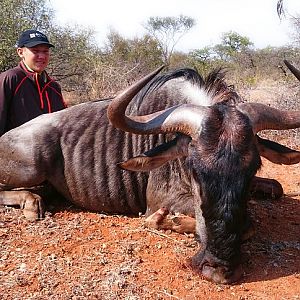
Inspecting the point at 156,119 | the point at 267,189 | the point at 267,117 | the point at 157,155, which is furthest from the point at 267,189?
the point at 156,119

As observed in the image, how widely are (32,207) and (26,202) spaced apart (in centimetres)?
12

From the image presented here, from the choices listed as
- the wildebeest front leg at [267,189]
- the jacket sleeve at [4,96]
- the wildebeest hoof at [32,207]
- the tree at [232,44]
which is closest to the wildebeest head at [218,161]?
the wildebeest hoof at [32,207]

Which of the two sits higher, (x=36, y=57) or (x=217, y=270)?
(x=36, y=57)

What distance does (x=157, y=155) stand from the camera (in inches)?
141

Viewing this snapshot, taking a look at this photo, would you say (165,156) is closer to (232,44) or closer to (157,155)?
(157,155)

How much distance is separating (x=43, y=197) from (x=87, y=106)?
1.06 m

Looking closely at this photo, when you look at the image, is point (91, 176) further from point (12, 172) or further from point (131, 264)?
point (131, 264)

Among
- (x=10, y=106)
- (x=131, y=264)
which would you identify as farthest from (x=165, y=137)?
(x=10, y=106)

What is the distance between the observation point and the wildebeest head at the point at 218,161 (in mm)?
2996

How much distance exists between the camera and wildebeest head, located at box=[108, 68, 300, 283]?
9.83 ft

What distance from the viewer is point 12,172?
4.68 metres

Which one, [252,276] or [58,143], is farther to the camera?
[58,143]

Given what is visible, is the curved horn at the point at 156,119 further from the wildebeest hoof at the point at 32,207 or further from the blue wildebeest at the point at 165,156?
the wildebeest hoof at the point at 32,207

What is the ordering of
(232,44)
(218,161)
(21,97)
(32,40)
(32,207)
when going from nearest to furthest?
(218,161), (32,207), (21,97), (32,40), (232,44)
